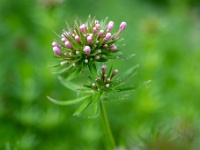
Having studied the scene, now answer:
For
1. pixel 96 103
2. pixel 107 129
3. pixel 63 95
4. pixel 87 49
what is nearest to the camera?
pixel 87 49

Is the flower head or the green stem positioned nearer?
the flower head

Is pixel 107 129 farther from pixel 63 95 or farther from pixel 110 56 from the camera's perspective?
pixel 63 95

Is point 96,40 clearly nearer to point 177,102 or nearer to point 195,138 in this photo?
point 195,138

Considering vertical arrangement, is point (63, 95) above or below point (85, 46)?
above

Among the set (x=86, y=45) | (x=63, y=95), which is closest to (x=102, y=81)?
(x=86, y=45)

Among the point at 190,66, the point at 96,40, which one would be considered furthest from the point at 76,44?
the point at 190,66

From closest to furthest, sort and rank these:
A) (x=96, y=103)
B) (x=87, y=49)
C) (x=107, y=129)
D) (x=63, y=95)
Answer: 1. (x=87, y=49)
2. (x=96, y=103)
3. (x=107, y=129)
4. (x=63, y=95)

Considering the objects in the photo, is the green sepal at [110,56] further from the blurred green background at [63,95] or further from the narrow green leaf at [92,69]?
the blurred green background at [63,95]

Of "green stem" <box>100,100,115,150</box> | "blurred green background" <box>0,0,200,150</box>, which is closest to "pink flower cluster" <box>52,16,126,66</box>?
"green stem" <box>100,100,115,150</box>

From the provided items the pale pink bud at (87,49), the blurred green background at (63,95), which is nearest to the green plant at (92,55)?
the pale pink bud at (87,49)

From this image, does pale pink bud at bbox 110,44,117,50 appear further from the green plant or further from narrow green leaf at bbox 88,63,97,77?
narrow green leaf at bbox 88,63,97,77

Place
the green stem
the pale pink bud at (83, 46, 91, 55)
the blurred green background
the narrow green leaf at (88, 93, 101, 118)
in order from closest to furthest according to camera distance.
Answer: the pale pink bud at (83, 46, 91, 55) → the narrow green leaf at (88, 93, 101, 118) → the green stem → the blurred green background
